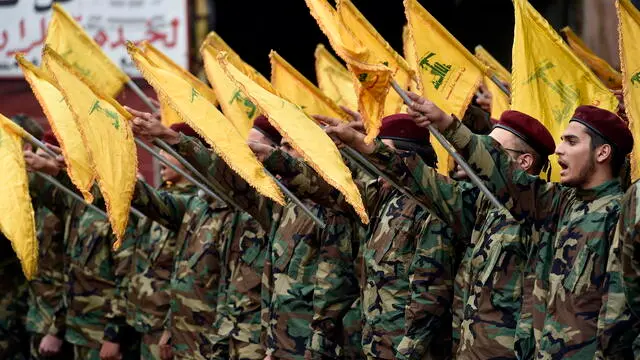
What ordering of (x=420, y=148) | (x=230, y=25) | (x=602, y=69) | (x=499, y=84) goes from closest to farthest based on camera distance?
A: (x=420, y=148), (x=499, y=84), (x=602, y=69), (x=230, y=25)

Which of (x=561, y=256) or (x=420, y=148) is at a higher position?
(x=420, y=148)

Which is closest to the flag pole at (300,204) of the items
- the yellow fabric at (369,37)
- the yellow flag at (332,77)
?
the yellow fabric at (369,37)

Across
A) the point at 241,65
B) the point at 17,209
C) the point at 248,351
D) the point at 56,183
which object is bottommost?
the point at 248,351

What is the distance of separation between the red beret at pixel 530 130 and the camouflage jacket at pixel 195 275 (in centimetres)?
255

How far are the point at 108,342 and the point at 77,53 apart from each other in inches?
82.4

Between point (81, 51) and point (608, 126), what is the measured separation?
5.28 m

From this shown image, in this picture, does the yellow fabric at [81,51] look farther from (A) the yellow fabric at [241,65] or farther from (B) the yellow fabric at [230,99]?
(B) the yellow fabric at [230,99]

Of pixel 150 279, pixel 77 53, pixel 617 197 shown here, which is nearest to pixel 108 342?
pixel 150 279

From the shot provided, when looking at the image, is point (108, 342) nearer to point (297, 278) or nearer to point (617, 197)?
point (297, 278)

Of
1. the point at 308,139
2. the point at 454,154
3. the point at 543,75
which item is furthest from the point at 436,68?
the point at 454,154

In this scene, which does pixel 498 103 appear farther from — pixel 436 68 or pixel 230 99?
pixel 230 99

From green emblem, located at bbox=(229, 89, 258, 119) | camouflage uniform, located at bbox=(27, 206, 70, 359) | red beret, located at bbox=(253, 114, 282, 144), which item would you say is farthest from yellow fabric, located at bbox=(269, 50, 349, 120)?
camouflage uniform, located at bbox=(27, 206, 70, 359)

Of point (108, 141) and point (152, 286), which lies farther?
point (152, 286)

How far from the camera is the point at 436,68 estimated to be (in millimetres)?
7484
